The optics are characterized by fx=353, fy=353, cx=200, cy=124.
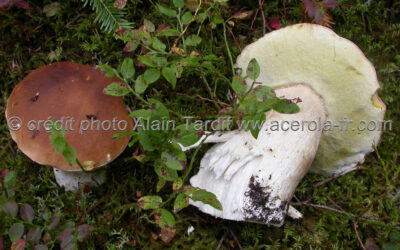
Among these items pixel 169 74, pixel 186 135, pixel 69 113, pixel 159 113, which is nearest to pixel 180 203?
pixel 186 135

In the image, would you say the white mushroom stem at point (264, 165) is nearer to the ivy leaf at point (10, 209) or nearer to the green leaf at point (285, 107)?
the green leaf at point (285, 107)

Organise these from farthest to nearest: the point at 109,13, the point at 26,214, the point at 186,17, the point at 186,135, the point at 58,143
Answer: the point at 109,13 → the point at 186,17 → the point at 26,214 → the point at 186,135 → the point at 58,143

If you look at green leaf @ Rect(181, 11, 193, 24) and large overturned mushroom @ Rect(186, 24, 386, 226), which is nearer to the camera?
large overturned mushroom @ Rect(186, 24, 386, 226)

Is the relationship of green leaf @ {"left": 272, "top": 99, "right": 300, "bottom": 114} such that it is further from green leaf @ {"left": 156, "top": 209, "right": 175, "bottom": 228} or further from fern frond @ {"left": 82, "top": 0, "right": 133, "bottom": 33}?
fern frond @ {"left": 82, "top": 0, "right": 133, "bottom": 33}

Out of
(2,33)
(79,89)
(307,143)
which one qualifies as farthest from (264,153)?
(2,33)

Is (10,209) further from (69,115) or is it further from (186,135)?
(186,135)

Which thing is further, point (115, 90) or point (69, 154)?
point (115, 90)

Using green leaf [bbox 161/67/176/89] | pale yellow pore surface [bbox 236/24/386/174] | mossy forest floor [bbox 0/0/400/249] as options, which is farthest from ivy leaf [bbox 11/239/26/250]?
pale yellow pore surface [bbox 236/24/386/174]
